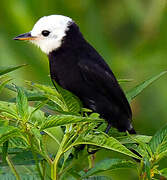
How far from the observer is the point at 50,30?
2.76 metres

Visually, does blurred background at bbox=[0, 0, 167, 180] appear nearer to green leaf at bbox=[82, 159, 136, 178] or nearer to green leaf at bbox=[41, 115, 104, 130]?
green leaf at bbox=[82, 159, 136, 178]

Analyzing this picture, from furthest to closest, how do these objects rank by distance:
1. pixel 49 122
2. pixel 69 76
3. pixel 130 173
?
pixel 130 173 < pixel 69 76 < pixel 49 122

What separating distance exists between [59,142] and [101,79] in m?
1.03

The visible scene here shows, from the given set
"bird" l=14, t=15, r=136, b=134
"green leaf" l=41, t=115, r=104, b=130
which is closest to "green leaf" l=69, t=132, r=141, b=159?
"green leaf" l=41, t=115, r=104, b=130

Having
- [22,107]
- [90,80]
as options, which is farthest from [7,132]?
[90,80]

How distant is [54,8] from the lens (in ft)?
14.7

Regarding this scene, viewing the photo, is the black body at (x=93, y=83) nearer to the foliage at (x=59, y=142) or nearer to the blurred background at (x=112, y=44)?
the foliage at (x=59, y=142)

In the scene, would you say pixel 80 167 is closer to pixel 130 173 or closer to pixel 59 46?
pixel 59 46

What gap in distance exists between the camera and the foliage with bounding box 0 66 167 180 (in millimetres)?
1354

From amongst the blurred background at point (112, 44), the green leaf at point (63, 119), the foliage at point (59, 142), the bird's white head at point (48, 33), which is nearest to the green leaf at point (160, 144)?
the foliage at point (59, 142)

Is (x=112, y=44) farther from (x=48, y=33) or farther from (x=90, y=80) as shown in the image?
(x=90, y=80)

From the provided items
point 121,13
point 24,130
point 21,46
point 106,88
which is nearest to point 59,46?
point 106,88

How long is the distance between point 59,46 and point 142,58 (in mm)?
1899

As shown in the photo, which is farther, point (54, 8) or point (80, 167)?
point (54, 8)
